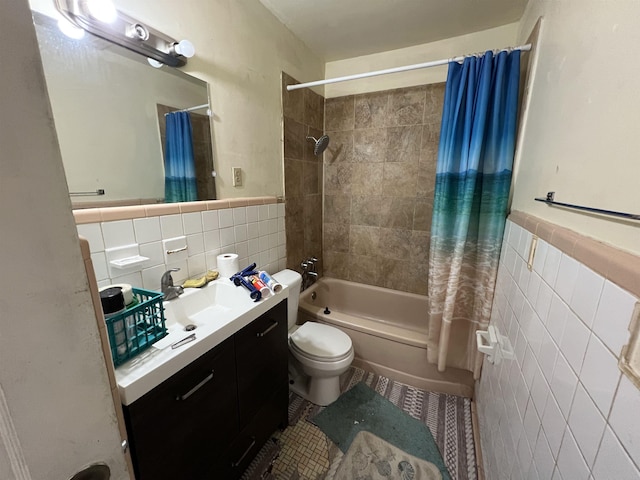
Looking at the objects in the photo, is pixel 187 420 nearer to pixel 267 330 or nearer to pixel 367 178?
pixel 267 330

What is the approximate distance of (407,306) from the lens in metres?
2.29

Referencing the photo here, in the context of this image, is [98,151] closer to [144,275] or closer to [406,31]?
[144,275]

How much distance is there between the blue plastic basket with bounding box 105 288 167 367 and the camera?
0.72 meters

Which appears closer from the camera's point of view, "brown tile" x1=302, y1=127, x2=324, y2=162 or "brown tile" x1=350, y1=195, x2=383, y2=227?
"brown tile" x1=302, y1=127, x2=324, y2=162

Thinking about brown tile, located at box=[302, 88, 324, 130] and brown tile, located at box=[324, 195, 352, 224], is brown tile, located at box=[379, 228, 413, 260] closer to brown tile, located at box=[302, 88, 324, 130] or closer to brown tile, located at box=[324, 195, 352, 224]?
brown tile, located at box=[324, 195, 352, 224]

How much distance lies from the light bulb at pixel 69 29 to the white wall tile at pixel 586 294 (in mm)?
1593

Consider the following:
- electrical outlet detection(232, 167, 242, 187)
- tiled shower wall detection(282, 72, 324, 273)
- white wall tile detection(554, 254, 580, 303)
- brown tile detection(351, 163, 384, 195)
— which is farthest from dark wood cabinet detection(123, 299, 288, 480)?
brown tile detection(351, 163, 384, 195)

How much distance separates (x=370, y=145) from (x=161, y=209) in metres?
1.70

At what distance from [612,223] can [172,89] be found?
1537 mm

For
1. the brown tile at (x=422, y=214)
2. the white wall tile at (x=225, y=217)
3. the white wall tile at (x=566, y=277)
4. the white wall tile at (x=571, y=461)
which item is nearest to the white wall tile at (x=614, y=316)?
the white wall tile at (x=566, y=277)

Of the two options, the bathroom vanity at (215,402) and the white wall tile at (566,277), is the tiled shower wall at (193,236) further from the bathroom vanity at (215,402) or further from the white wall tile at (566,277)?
the white wall tile at (566,277)

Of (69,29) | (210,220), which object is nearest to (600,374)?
(210,220)

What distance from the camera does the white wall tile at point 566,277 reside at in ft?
1.99

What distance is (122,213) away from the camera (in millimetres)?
984
